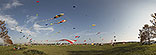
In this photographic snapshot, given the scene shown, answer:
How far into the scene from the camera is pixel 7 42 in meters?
48.7

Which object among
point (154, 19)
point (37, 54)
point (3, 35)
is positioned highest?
point (154, 19)

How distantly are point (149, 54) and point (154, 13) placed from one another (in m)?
17.6

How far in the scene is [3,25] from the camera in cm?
4519

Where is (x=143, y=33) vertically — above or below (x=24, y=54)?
above

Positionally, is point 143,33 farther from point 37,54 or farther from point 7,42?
point 7,42

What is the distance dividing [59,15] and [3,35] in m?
38.6

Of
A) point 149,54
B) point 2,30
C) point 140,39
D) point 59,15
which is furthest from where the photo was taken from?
point 140,39

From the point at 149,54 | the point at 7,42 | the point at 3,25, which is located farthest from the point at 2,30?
the point at 149,54

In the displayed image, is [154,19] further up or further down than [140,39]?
further up

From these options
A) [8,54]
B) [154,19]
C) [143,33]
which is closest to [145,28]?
[143,33]

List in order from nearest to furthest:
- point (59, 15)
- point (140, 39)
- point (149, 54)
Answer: point (149, 54)
point (59, 15)
point (140, 39)

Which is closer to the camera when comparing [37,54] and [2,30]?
[37,54]

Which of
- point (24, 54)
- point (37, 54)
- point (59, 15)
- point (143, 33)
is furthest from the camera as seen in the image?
point (143, 33)

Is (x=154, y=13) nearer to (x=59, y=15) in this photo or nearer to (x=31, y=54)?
(x=59, y=15)
